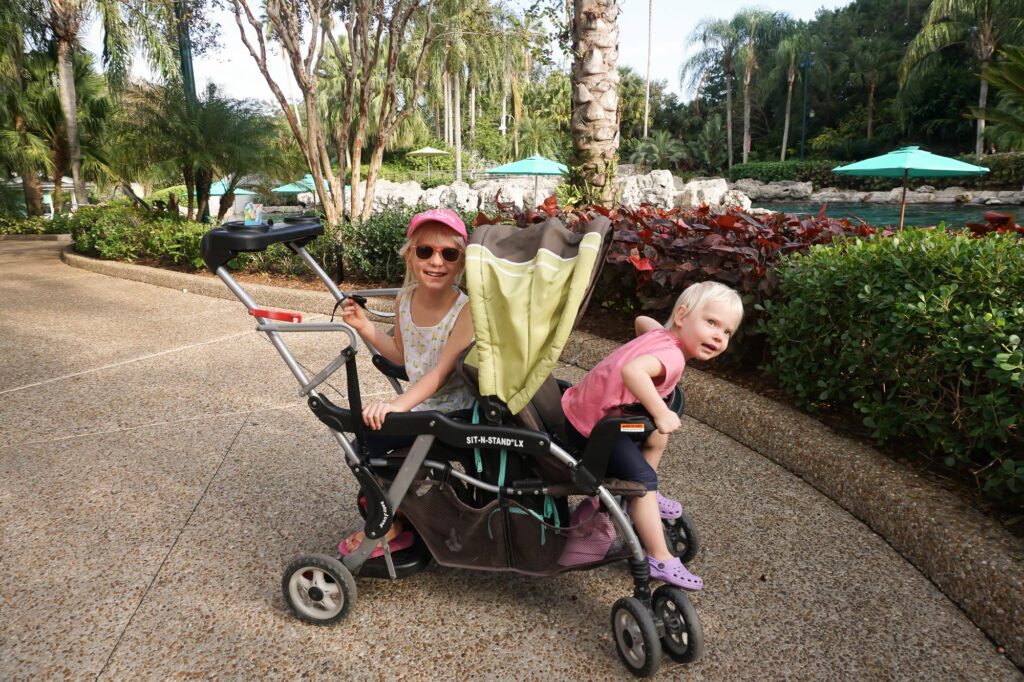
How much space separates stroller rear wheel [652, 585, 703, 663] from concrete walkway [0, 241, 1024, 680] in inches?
3.1

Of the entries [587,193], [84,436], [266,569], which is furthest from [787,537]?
[587,193]

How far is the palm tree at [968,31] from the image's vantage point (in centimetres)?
3488

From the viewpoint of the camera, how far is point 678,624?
1.97 m

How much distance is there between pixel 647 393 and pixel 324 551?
5.02 ft

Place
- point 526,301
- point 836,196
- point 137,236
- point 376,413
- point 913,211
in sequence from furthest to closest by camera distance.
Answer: point 836,196, point 913,211, point 137,236, point 376,413, point 526,301

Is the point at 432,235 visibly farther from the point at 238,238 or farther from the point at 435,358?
the point at 238,238

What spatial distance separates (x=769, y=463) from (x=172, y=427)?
3.45m

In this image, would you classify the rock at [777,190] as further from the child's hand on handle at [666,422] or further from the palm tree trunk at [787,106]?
the child's hand on handle at [666,422]

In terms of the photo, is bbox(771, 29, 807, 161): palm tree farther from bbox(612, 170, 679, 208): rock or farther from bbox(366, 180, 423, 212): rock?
bbox(366, 180, 423, 212): rock

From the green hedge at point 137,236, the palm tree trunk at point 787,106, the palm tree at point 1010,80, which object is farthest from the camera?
the palm tree trunk at point 787,106

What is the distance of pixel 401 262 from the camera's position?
740cm

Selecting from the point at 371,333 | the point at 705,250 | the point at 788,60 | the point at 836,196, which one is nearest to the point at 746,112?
the point at 788,60

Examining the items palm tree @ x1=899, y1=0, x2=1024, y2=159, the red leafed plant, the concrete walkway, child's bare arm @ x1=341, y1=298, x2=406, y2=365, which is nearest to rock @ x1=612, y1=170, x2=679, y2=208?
the red leafed plant

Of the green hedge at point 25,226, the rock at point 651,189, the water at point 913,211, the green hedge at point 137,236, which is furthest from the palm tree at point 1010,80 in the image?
the water at point 913,211
